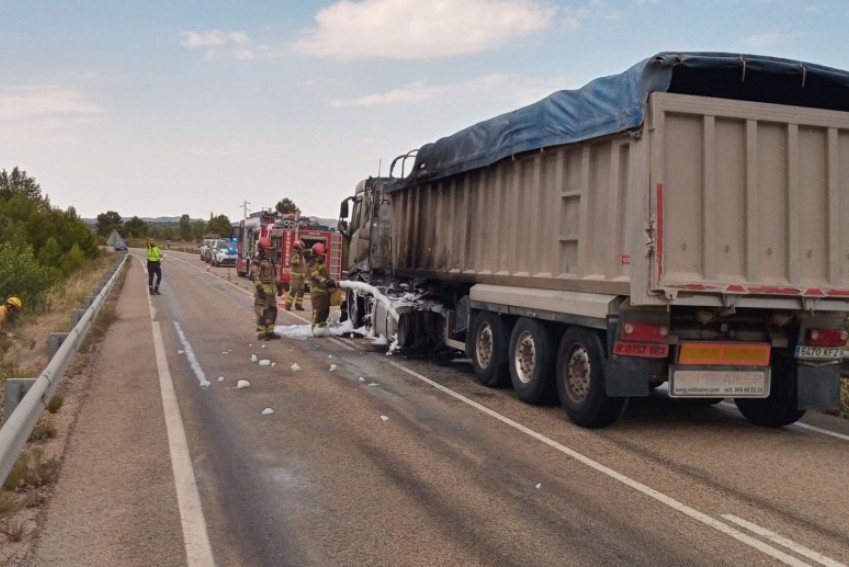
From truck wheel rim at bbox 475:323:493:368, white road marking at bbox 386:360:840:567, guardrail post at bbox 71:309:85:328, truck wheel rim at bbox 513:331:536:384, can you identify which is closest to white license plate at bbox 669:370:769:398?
white road marking at bbox 386:360:840:567

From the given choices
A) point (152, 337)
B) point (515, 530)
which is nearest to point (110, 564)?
point (515, 530)

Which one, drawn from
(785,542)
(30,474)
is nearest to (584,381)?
(785,542)

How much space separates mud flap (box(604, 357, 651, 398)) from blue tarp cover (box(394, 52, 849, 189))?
6.86 feet

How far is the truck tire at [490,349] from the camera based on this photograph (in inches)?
379

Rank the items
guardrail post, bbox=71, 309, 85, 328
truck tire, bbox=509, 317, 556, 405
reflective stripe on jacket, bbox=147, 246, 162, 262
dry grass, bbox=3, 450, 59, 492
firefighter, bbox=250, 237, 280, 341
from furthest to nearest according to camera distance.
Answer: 1. reflective stripe on jacket, bbox=147, 246, 162, 262
2. firefighter, bbox=250, 237, 280, 341
3. guardrail post, bbox=71, 309, 85, 328
4. truck tire, bbox=509, 317, 556, 405
5. dry grass, bbox=3, 450, 59, 492

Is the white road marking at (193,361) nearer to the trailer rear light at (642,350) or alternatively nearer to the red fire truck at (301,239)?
the trailer rear light at (642,350)

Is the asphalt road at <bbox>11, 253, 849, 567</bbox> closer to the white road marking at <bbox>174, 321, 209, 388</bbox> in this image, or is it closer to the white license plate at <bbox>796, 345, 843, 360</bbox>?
the white road marking at <bbox>174, 321, 209, 388</bbox>

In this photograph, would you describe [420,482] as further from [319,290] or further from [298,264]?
[298,264]

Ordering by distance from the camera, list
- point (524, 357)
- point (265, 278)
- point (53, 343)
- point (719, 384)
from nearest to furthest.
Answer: point (719, 384) < point (53, 343) < point (524, 357) < point (265, 278)

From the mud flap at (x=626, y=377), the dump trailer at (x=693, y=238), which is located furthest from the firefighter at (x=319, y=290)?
the mud flap at (x=626, y=377)

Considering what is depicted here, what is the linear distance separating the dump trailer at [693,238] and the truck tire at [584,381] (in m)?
0.02

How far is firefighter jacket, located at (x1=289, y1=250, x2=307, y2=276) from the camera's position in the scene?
18188 millimetres

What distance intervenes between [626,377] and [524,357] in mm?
1995

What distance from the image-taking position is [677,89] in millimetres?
7105
